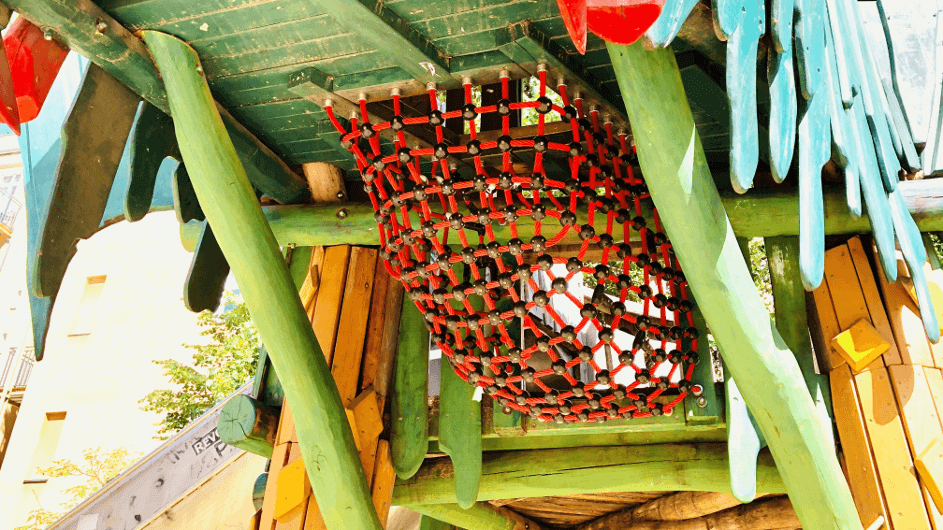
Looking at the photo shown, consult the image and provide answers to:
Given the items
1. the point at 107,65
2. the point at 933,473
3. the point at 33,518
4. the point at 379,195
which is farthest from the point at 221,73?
the point at 33,518

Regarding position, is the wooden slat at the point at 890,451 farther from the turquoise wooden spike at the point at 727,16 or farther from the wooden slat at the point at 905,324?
the turquoise wooden spike at the point at 727,16

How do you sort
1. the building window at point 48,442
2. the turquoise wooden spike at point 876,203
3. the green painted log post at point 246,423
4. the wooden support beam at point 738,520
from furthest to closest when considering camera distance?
the building window at point 48,442 < the wooden support beam at point 738,520 < the green painted log post at point 246,423 < the turquoise wooden spike at point 876,203

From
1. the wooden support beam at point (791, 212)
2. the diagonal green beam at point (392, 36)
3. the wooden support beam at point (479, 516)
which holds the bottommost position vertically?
the wooden support beam at point (479, 516)

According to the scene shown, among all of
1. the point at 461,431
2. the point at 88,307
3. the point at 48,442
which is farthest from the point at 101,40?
the point at 88,307

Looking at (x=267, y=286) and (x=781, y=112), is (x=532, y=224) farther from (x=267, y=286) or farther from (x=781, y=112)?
(x=781, y=112)

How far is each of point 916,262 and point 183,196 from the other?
190 cm

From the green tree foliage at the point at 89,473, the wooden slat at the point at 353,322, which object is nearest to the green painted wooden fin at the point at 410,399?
the wooden slat at the point at 353,322

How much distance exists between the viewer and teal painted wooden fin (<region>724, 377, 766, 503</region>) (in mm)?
2100

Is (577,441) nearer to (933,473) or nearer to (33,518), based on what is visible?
(933,473)

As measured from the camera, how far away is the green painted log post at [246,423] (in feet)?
8.11

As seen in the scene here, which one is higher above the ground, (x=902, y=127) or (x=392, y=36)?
(x=392, y=36)

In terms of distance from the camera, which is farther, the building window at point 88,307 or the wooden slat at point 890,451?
the building window at point 88,307

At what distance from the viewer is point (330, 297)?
8.66 feet

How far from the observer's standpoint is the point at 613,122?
2.17 m
